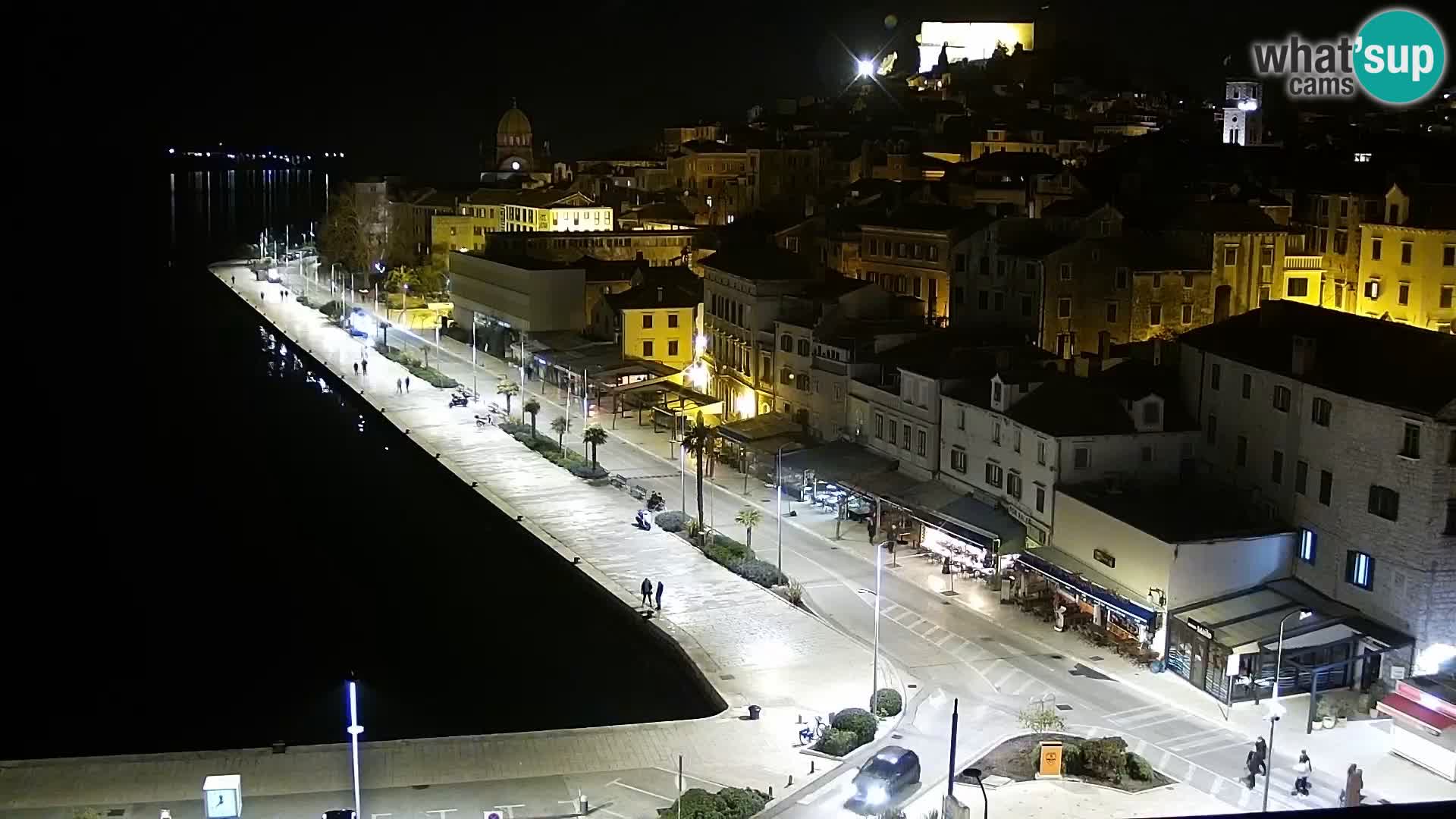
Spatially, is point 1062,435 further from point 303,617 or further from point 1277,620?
point 303,617

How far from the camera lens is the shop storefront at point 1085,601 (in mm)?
28547

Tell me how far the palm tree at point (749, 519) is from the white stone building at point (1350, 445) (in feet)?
31.6

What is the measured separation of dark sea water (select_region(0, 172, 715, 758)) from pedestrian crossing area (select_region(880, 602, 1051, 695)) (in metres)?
4.47

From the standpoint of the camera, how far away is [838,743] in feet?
78.6

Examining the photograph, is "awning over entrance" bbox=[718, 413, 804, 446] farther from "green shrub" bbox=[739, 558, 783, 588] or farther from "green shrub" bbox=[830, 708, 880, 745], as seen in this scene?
"green shrub" bbox=[830, 708, 880, 745]

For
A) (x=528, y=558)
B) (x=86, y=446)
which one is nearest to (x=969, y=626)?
(x=528, y=558)

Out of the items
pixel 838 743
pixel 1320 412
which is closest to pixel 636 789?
pixel 838 743

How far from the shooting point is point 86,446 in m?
55.2

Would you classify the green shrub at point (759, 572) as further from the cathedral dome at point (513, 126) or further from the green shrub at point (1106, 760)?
the cathedral dome at point (513, 126)

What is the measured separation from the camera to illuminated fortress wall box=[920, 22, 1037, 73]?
119 meters

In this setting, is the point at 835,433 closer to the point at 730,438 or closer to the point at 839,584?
the point at 730,438

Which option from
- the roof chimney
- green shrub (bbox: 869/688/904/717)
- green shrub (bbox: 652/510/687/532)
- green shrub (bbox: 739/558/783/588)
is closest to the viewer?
green shrub (bbox: 869/688/904/717)

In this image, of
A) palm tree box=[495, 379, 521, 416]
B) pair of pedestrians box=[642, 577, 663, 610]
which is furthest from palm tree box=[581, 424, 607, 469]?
pair of pedestrians box=[642, 577, 663, 610]

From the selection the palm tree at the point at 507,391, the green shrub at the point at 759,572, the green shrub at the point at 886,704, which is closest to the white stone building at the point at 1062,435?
the green shrub at the point at 759,572
